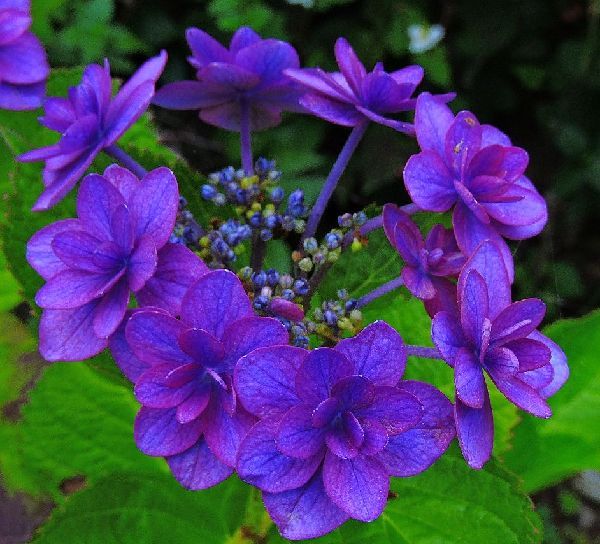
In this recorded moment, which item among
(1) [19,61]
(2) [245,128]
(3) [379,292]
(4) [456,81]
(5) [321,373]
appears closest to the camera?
(5) [321,373]

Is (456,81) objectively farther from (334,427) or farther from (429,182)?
(334,427)

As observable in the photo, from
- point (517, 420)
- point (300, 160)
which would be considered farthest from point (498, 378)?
point (300, 160)

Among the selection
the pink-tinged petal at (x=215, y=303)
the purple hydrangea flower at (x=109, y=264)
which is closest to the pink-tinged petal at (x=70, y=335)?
the purple hydrangea flower at (x=109, y=264)

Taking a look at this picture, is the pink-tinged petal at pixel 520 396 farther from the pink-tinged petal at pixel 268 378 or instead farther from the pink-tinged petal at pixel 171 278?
the pink-tinged petal at pixel 171 278

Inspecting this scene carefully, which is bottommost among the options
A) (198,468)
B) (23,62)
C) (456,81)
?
(456,81)

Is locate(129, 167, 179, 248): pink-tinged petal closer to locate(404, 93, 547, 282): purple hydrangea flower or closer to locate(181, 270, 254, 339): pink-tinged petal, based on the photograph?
locate(181, 270, 254, 339): pink-tinged petal

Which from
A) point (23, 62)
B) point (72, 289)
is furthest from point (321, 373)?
point (23, 62)
